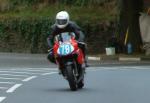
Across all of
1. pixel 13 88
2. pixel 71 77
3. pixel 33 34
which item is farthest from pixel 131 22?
pixel 71 77

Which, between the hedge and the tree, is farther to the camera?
the hedge

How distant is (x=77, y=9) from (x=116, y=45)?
8535mm

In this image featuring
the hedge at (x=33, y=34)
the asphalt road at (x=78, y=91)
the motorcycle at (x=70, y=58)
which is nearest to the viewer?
the asphalt road at (x=78, y=91)

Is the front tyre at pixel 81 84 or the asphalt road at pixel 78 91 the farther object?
the front tyre at pixel 81 84

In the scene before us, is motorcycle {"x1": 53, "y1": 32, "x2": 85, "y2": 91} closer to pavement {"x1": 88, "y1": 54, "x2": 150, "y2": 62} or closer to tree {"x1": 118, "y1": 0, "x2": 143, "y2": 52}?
pavement {"x1": 88, "y1": 54, "x2": 150, "y2": 62}

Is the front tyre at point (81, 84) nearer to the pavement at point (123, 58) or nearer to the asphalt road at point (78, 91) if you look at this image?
the asphalt road at point (78, 91)

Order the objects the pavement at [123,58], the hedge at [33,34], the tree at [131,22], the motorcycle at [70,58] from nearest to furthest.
→ the motorcycle at [70,58] → the pavement at [123,58] → the tree at [131,22] → the hedge at [33,34]

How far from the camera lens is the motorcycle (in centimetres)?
1555

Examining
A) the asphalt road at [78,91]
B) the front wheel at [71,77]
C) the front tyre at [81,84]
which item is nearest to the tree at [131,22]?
the asphalt road at [78,91]

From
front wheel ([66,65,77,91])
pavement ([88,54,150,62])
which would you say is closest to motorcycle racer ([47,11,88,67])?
front wheel ([66,65,77,91])

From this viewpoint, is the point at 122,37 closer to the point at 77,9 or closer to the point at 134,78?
the point at 77,9

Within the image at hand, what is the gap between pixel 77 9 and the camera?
144 feet

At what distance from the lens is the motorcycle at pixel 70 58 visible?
1555 centimetres

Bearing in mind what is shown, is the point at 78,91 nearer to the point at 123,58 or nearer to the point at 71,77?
the point at 71,77
